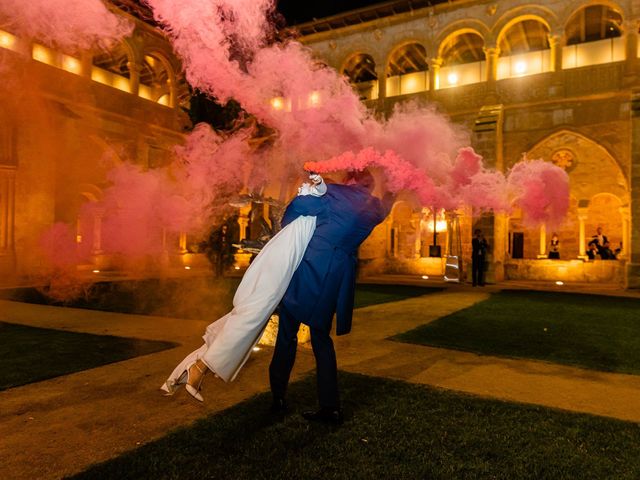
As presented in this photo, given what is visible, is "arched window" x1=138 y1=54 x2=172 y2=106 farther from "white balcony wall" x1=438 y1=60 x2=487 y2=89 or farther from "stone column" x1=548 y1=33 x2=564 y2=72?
"stone column" x1=548 y1=33 x2=564 y2=72

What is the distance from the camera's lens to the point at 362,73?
23469mm

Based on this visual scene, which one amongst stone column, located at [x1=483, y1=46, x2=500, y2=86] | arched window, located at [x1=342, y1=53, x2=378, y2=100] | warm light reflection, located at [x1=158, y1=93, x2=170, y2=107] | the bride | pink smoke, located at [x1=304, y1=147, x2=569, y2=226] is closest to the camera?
the bride

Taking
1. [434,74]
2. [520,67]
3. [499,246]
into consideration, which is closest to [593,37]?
[520,67]

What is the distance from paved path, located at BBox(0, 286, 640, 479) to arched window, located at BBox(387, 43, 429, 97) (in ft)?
54.8

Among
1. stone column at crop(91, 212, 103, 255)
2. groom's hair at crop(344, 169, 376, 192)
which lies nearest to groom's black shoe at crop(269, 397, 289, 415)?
groom's hair at crop(344, 169, 376, 192)

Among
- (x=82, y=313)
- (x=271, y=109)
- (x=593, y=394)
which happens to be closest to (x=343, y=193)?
(x=593, y=394)

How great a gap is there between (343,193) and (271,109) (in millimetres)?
11595

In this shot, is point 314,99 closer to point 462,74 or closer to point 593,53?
point 462,74

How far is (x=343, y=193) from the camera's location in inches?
142

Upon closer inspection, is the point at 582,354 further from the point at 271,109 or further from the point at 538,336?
the point at 271,109

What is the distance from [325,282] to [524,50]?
2124 cm

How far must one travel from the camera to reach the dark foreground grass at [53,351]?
4.88 m

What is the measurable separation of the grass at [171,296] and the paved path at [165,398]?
7.54 ft

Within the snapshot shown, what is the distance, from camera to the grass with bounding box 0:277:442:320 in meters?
9.68
